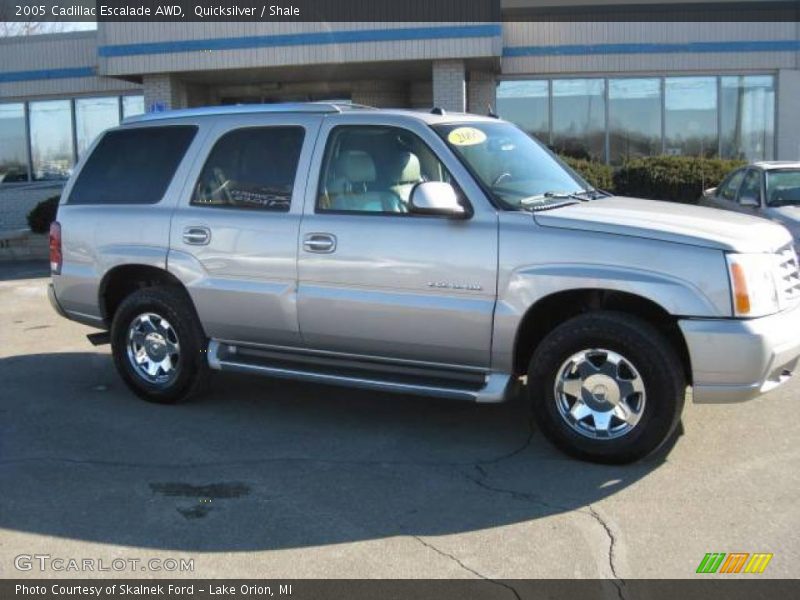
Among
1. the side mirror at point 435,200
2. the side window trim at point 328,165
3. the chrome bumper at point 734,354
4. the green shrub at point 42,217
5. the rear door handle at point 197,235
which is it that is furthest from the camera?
the green shrub at point 42,217

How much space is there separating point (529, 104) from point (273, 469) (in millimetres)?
15426

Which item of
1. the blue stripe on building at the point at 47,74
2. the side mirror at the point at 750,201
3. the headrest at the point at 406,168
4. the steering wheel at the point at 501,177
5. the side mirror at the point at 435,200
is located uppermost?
the blue stripe on building at the point at 47,74

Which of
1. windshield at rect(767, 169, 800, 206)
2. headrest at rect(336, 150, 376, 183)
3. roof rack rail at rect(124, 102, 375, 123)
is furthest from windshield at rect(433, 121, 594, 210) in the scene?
windshield at rect(767, 169, 800, 206)

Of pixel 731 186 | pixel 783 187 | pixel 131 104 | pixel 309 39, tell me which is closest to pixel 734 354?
pixel 783 187

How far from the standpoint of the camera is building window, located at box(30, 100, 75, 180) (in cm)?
2095

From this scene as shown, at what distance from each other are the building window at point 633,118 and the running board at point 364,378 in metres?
14.7

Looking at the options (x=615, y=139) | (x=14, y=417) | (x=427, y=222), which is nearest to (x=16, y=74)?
(x=615, y=139)

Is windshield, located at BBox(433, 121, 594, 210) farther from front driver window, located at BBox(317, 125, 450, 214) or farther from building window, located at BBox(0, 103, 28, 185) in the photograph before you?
building window, located at BBox(0, 103, 28, 185)

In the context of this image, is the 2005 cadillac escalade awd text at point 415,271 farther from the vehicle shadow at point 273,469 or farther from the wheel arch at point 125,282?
the vehicle shadow at point 273,469

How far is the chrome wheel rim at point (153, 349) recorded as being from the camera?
20.4 feet

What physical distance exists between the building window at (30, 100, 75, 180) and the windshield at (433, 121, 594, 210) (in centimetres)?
1736

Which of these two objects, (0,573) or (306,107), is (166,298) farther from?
(0,573)

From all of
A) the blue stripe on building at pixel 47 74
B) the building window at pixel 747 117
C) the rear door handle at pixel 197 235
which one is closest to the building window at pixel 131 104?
the blue stripe on building at pixel 47 74

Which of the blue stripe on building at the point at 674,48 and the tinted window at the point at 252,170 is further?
the blue stripe on building at the point at 674,48
